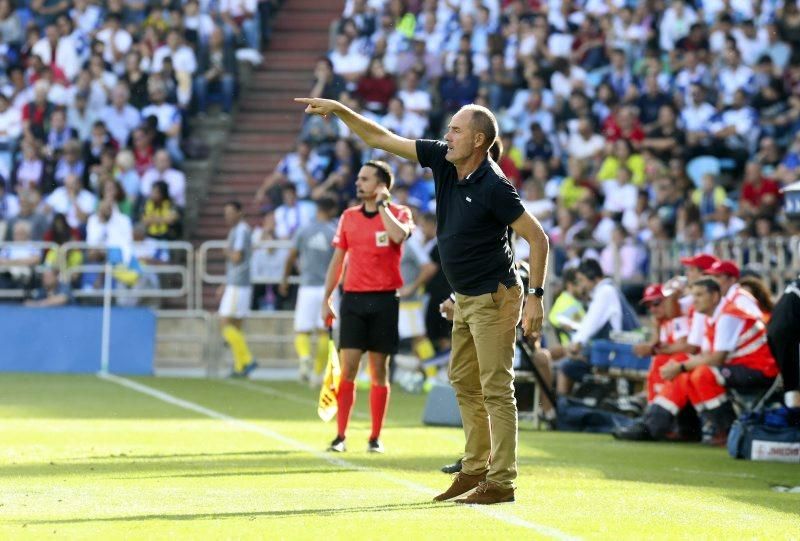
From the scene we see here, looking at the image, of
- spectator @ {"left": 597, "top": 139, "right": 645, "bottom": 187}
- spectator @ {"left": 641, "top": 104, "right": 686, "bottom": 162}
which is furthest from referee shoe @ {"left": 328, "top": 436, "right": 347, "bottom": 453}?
spectator @ {"left": 641, "top": 104, "right": 686, "bottom": 162}

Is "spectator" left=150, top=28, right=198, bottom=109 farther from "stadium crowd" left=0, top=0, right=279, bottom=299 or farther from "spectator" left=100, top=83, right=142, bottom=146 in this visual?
"spectator" left=100, top=83, right=142, bottom=146

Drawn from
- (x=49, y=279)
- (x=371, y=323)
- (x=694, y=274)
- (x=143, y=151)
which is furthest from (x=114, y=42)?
(x=371, y=323)

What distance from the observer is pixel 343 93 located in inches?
1116

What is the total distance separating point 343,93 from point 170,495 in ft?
62.0

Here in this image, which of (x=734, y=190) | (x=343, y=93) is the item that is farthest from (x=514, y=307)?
(x=343, y=93)

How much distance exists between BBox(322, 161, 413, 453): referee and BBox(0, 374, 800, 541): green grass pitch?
0.58 meters

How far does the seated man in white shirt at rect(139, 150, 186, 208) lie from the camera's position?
28.0 m

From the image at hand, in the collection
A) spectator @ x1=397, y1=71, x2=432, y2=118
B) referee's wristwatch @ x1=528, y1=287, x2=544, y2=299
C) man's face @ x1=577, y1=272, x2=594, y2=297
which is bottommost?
referee's wristwatch @ x1=528, y1=287, x2=544, y2=299

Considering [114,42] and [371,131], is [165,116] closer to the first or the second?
[114,42]

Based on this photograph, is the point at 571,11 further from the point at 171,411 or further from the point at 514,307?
the point at 514,307

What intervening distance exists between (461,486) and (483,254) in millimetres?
1399

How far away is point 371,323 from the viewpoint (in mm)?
13633

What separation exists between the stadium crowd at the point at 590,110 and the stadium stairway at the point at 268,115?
149 centimetres

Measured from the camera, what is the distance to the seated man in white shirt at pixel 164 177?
1102 inches
